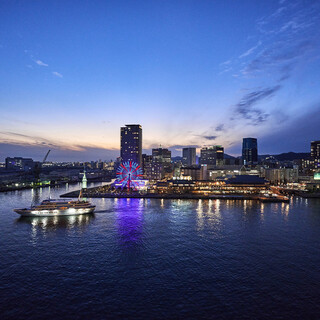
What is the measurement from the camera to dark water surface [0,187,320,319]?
18359 millimetres

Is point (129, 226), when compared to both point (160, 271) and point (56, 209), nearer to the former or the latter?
point (160, 271)

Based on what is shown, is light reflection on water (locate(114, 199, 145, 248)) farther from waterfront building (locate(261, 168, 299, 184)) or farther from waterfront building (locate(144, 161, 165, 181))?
waterfront building (locate(261, 168, 299, 184))

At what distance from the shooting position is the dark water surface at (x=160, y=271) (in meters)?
18.4

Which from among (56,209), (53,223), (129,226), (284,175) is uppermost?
(284,175)

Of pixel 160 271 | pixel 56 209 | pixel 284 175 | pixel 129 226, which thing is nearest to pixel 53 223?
pixel 56 209

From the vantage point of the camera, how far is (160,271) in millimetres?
24344

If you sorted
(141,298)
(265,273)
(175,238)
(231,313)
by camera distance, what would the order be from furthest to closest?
(175,238) < (265,273) < (141,298) < (231,313)

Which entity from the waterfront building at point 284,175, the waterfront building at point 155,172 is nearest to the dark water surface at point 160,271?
A: the waterfront building at point 284,175

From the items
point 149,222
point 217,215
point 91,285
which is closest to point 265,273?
point 91,285

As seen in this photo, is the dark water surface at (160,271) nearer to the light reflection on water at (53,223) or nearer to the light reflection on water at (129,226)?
the light reflection on water at (129,226)

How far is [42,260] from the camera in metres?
27.0

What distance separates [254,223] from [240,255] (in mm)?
18894

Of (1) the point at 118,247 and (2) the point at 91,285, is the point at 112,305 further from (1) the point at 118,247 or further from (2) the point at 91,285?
(1) the point at 118,247

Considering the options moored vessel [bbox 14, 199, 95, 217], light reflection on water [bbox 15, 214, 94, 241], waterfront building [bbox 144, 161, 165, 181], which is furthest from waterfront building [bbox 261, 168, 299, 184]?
light reflection on water [bbox 15, 214, 94, 241]
